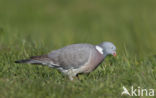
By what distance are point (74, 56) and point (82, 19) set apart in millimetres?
10509

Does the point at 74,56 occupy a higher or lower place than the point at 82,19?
higher

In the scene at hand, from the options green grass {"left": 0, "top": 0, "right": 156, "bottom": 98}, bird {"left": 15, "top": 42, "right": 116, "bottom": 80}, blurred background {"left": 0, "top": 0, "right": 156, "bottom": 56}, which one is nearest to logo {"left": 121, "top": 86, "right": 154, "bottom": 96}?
green grass {"left": 0, "top": 0, "right": 156, "bottom": 98}

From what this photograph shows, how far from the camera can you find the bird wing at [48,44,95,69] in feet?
28.4

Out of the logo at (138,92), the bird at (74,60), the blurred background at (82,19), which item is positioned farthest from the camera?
the blurred background at (82,19)

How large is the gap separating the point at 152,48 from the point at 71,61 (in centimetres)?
353

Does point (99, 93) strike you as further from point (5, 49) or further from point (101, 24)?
point (101, 24)

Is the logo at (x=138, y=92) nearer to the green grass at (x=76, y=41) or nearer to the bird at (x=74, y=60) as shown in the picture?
the green grass at (x=76, y=41)

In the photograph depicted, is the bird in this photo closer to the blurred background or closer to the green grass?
the green grass

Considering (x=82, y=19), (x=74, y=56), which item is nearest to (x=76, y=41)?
(x=74, y=56)

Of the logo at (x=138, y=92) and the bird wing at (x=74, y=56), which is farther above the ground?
the bird wing at (x=74, y=56)

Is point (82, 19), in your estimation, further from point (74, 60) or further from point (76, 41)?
point (74, 60)

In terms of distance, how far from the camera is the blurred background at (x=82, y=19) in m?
14.2

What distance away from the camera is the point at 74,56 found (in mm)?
8672

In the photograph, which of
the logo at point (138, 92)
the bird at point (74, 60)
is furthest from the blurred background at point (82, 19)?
the logo at point (138, 92)
